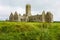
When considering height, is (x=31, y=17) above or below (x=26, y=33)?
above

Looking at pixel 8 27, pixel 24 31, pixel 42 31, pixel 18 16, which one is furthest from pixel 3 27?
pixel 18 16

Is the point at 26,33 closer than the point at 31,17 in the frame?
Yes

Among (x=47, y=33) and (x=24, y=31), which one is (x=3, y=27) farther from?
(x=47, y=33)

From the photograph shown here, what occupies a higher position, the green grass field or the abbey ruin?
the abbey ruin

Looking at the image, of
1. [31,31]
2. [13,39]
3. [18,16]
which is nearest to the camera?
[13,39]

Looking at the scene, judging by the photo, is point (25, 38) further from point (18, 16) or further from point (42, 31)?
point (18, 16)

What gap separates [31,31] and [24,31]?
132 cm

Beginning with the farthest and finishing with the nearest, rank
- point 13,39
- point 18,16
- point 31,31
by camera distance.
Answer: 1. point 18,16
2. point 31,31
3. point 13,39

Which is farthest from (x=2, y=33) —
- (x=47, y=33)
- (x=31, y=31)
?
(x=47, y=33)

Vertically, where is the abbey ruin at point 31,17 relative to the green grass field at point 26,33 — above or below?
above

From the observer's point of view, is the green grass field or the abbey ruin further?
the abbey ruin

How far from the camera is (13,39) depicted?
1459 inches

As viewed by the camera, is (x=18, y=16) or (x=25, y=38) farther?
(x=18, y=16)

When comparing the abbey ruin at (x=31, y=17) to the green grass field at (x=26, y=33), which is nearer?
the green grass field at (x=26, y=33)
